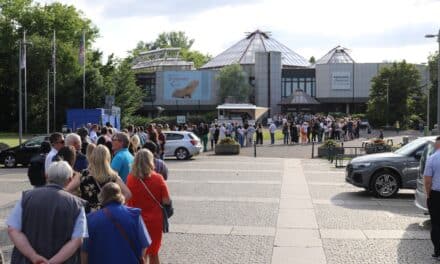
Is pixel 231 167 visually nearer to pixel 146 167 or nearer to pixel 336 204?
pixel 336 204

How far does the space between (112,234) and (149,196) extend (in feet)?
6.09

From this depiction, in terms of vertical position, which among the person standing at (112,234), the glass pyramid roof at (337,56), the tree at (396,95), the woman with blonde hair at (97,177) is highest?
the glass pyramid roof at (337,56)

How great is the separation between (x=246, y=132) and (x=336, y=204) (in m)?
24.6

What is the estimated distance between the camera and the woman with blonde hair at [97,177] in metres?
6.57

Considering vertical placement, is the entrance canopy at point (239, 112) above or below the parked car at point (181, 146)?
above

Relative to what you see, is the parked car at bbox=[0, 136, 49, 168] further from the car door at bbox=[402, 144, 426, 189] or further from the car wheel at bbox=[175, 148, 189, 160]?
the car door at bbox=[402, 144, 426, 189]

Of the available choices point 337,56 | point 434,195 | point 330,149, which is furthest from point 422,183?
point 337,56

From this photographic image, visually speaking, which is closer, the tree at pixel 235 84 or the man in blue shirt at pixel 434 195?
the man in blue shirt at pixel 434 195

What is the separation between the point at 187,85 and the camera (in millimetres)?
99812

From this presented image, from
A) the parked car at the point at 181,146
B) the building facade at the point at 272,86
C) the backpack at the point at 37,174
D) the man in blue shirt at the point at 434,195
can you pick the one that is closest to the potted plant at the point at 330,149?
the parked car at the point at 181,146

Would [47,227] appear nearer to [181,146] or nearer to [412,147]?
[412,147]

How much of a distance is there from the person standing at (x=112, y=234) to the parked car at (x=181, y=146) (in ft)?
75.1

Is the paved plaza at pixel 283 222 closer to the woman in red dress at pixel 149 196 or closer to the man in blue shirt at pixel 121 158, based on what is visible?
the man in blue shirt at pixel 121 158

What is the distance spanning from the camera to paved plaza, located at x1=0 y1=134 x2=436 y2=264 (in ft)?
28.8
